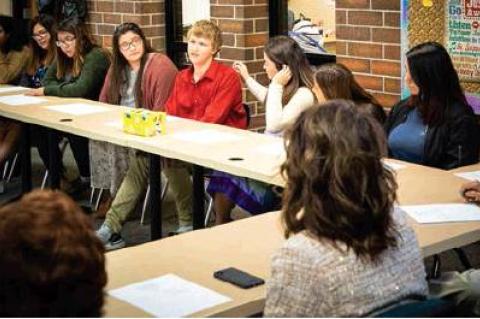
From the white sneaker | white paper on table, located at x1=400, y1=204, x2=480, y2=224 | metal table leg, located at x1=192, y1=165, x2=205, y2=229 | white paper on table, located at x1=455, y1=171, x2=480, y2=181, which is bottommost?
the white sneaker

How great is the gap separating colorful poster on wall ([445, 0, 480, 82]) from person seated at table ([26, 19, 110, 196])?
243cm

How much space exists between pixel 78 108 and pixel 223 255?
326 centimetres

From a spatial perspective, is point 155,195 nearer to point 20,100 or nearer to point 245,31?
point 20,100

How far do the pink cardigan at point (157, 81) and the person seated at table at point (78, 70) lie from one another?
2.13 feet

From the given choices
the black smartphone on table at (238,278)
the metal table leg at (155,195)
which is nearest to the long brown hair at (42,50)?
the metal table leg at (155,195)

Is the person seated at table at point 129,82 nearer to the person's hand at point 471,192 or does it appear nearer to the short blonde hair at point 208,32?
the short blonde hair at point 208,32

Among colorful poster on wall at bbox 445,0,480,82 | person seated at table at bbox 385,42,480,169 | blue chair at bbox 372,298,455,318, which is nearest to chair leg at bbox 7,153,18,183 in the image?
colorful poster on wall at bbox 445,0,480,82

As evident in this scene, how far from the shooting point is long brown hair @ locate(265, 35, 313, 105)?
546cm

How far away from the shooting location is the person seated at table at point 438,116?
468cm

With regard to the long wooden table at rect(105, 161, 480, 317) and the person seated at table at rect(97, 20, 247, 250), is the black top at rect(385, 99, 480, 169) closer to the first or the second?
the long wooden table at rect(105, 161, 480, 317)

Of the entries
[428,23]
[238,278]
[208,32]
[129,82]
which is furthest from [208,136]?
[238,278]

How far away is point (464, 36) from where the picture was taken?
18.2 ft

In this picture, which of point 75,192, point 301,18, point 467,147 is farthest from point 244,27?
point 467,147

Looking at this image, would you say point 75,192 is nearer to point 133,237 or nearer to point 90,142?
point 90,142
